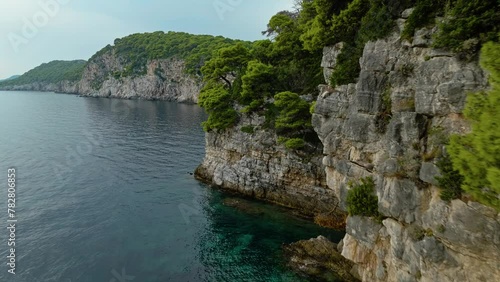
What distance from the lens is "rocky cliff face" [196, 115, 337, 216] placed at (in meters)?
35.8

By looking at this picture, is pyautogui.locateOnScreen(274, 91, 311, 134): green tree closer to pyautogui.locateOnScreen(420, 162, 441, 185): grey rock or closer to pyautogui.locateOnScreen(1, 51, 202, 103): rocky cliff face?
pyautogui.locateOnScreen(420, 162, 441, 185): grey rock

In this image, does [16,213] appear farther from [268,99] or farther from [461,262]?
[461,262]

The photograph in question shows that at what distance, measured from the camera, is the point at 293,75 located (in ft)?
132

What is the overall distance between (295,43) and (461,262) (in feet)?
106

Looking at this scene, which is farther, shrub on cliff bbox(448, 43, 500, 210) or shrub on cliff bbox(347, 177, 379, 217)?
shrub on cliff bbox(347, 177, 379, 217)

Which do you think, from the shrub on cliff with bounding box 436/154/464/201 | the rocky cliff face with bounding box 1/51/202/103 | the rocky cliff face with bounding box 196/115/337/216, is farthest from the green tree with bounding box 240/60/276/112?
the rocky cliff face with bounding box 1/51/202/103

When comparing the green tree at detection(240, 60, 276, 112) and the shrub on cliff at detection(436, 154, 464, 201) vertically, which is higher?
the green tree at detection(240, 60, 276, 112)

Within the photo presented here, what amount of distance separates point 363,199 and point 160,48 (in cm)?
15381

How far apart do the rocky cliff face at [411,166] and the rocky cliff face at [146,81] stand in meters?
117

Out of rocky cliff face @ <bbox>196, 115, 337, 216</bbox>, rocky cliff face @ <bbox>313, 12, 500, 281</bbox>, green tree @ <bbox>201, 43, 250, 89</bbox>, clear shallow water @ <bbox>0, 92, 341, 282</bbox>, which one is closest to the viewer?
rocky cliff face @ <bbox>313, 12, 500, 281</bbox>

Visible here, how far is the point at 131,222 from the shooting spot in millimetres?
33031

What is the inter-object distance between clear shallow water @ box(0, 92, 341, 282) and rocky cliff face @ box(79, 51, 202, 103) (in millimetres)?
85307


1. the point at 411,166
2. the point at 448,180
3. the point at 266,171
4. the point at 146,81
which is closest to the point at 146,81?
the point at 146,81

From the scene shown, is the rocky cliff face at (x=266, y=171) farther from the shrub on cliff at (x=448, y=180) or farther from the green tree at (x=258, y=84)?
the shrub on cliff at (x=448, y=180)
